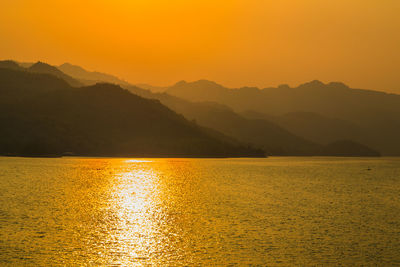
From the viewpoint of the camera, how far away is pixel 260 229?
53250mm

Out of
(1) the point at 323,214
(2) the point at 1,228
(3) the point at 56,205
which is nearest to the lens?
(2) the point at 1,228

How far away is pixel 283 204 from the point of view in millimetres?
83375

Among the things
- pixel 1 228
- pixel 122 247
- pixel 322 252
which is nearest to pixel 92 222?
pixel 1 228

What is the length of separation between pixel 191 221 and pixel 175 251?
19248 mm

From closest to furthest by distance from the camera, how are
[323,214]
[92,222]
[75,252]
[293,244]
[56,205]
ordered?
[75,252] < [293,244] < [92,222] < [323,214] < [56,205]

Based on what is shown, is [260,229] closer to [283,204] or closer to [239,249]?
[239,249]

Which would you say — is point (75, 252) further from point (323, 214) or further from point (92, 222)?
point (323, 214)

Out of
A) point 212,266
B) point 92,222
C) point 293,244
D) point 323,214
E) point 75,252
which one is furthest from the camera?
point 323,214

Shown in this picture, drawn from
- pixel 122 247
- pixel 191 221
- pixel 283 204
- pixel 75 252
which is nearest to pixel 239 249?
pixel 122 247

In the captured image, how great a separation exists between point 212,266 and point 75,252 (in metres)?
12.6

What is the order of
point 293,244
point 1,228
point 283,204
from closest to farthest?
point 293,244 < point 1,228 < point 283,204

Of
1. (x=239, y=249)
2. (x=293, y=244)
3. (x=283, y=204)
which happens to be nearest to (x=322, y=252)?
(x=293, y=244)

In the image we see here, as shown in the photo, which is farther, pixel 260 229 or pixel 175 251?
pixel 260 229

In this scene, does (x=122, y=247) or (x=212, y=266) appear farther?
(x=122, y=247)
